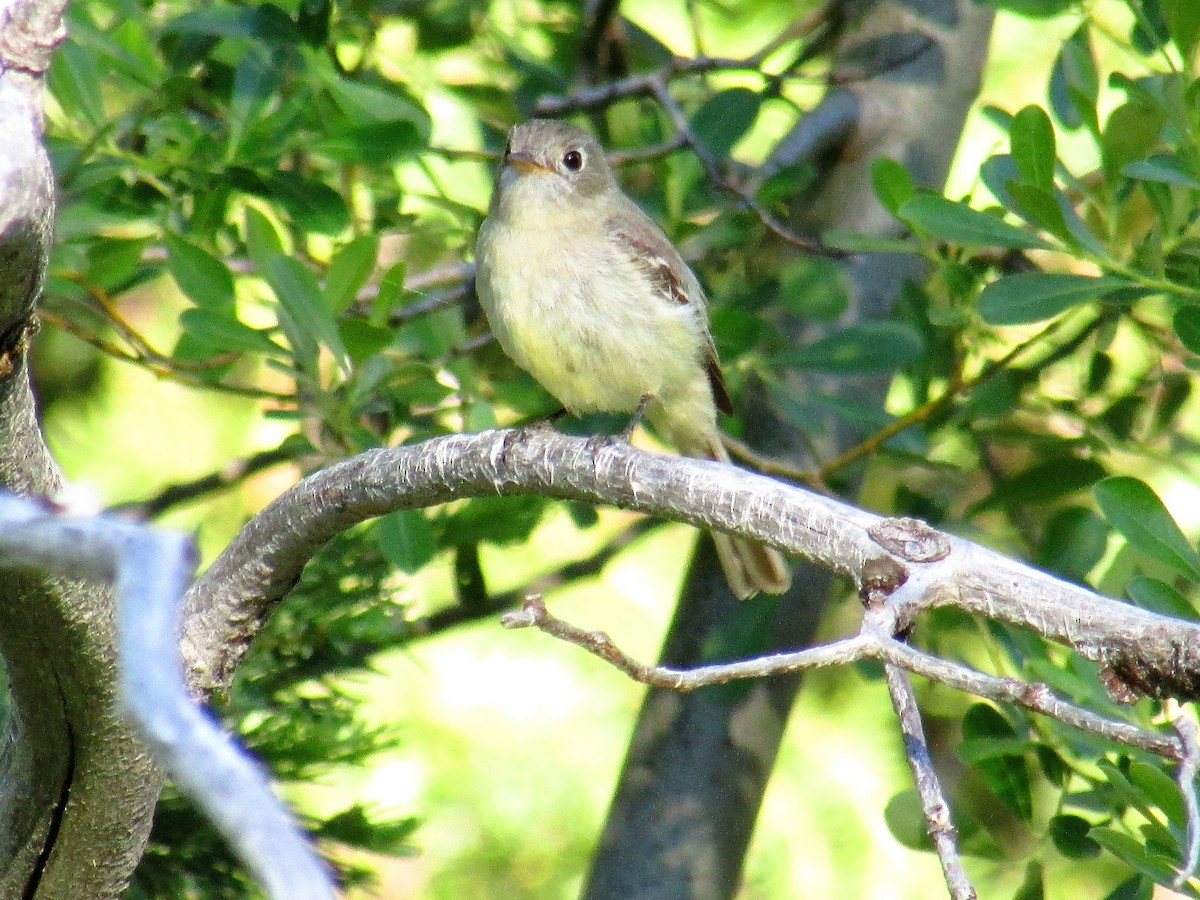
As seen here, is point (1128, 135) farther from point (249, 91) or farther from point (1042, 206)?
point (249, 91)

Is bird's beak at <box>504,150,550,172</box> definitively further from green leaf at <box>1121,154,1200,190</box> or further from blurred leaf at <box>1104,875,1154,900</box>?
blurred leaf at <box>1104,875,1154,900</box>

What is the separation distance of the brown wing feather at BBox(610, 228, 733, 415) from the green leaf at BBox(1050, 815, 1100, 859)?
1.49m

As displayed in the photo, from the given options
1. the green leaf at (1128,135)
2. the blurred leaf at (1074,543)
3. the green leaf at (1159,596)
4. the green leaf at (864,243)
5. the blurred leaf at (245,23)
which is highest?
the blurred leaf at (245,23)

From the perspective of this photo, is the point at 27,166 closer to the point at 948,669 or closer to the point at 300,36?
the point at 948,669

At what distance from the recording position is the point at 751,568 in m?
3.77

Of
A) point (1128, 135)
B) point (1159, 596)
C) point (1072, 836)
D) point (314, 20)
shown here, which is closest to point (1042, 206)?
point (1128, 135)

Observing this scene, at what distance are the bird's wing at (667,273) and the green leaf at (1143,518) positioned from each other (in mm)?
1495

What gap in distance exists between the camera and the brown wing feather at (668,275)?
12.2ft

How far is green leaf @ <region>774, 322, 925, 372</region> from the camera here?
345 cm

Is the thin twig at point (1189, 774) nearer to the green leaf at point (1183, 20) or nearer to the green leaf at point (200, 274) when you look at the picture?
the green leaf at point (1183, 20)

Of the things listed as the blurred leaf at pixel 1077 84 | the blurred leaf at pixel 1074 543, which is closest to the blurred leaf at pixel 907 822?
the blurred leaf at pixel 1074 543

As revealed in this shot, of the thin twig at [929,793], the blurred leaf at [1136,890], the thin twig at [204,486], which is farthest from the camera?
the thin twig at [204,486]

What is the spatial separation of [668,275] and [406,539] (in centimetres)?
115

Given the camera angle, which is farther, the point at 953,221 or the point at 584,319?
the point at 584,319
